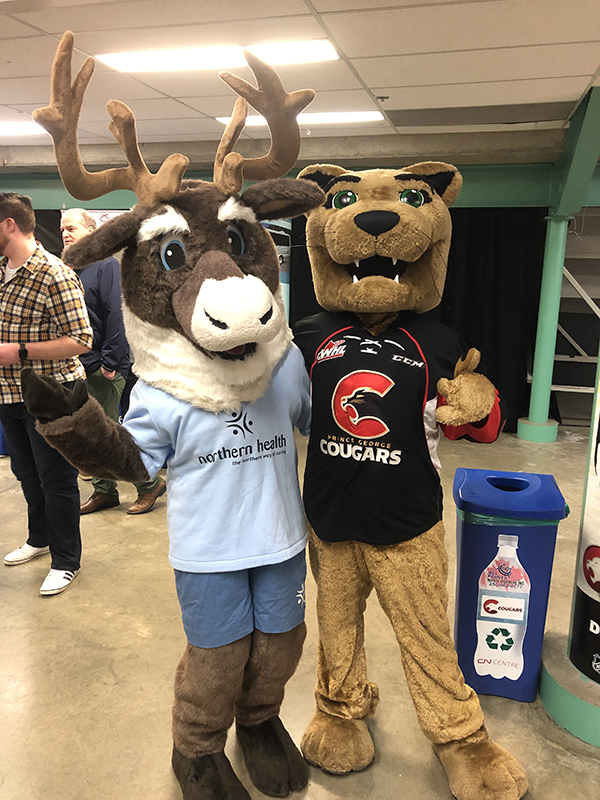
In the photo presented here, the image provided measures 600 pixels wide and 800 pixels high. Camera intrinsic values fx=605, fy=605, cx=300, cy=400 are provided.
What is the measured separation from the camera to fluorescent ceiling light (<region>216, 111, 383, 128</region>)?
4.71m

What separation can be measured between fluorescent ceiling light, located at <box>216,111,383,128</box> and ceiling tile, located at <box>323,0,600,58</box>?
4.38 feet

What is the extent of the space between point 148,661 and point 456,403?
152cm

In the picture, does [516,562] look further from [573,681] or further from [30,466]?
[30,466]

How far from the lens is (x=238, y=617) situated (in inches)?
54.2

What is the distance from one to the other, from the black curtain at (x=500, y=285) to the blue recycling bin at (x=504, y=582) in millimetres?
4272

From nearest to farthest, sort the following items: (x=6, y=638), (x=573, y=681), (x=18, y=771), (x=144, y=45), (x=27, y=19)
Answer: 1. (x=18, y=771)
2. (x=573, y=681)
3. (x=6, y=638)
4. (x=27, y=19)
5. (x=144, y=45)

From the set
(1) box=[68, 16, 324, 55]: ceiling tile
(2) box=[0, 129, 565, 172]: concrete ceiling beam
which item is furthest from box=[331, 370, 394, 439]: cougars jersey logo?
(2) box=[0, 129, 565, 172]: concrete ceiling beam

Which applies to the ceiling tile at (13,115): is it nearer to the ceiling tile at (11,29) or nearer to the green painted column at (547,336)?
the ceiling tile at (11,29)

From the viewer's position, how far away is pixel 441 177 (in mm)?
1538

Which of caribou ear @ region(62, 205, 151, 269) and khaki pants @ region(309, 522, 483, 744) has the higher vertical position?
caribou ear @ region(62, 205, 151, 269)

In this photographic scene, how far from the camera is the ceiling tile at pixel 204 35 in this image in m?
3.12

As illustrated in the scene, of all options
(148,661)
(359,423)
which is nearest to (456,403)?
(359,423)

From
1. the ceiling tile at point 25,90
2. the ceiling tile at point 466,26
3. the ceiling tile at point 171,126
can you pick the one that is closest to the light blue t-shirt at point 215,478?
the ceiling tile at point 466,26

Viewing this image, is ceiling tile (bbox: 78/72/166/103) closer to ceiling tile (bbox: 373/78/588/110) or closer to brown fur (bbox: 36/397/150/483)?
ceiling tile (bbox: 373/78/588/110)
